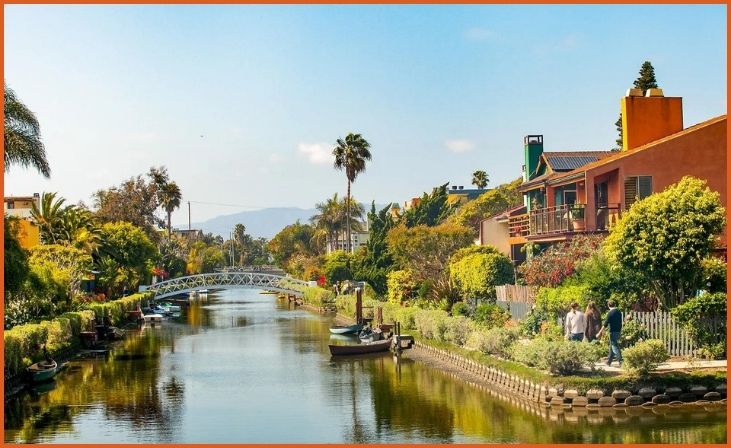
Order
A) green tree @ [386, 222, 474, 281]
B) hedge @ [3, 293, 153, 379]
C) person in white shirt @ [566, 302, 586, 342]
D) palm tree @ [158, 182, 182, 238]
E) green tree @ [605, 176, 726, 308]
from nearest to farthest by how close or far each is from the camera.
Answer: person in white shirt @ [566, 302, 586, 342] → green tree @ [605, 176, 726, 308] → hedge @ [3, 293, 153, 379] → green tree @ [386, 222, 474, 281] → palm tree @ [158, 182, 182, 238]

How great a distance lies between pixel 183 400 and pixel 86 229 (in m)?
50.8

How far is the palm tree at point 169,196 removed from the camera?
139 metres

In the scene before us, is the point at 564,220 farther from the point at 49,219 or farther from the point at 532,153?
the point at 49,219

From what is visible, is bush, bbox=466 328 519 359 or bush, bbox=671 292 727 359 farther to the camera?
bush, bbox=466 328 519 359

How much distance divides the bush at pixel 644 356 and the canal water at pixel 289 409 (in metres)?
1.51

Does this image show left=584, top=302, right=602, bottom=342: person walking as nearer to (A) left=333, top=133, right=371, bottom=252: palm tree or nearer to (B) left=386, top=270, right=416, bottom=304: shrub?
(B) left=386, top=270, right=416, bottom=304: shrub

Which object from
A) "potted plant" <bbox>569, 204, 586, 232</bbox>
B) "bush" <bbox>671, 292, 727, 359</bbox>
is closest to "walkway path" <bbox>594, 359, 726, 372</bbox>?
"bush" <bbox>671, 292, 727, 359</bbox>

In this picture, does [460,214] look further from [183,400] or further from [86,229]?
[183,400]

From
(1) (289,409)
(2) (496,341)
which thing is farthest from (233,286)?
(1) (289,409)

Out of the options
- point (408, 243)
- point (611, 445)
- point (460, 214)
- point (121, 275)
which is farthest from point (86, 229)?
point (611, 445)

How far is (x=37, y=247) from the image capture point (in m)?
72.1

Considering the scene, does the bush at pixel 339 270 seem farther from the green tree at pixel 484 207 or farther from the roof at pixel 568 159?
the roof at pixel 568 159

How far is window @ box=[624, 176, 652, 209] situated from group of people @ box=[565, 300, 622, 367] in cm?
1157

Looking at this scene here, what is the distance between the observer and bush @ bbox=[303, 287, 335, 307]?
333 ft
